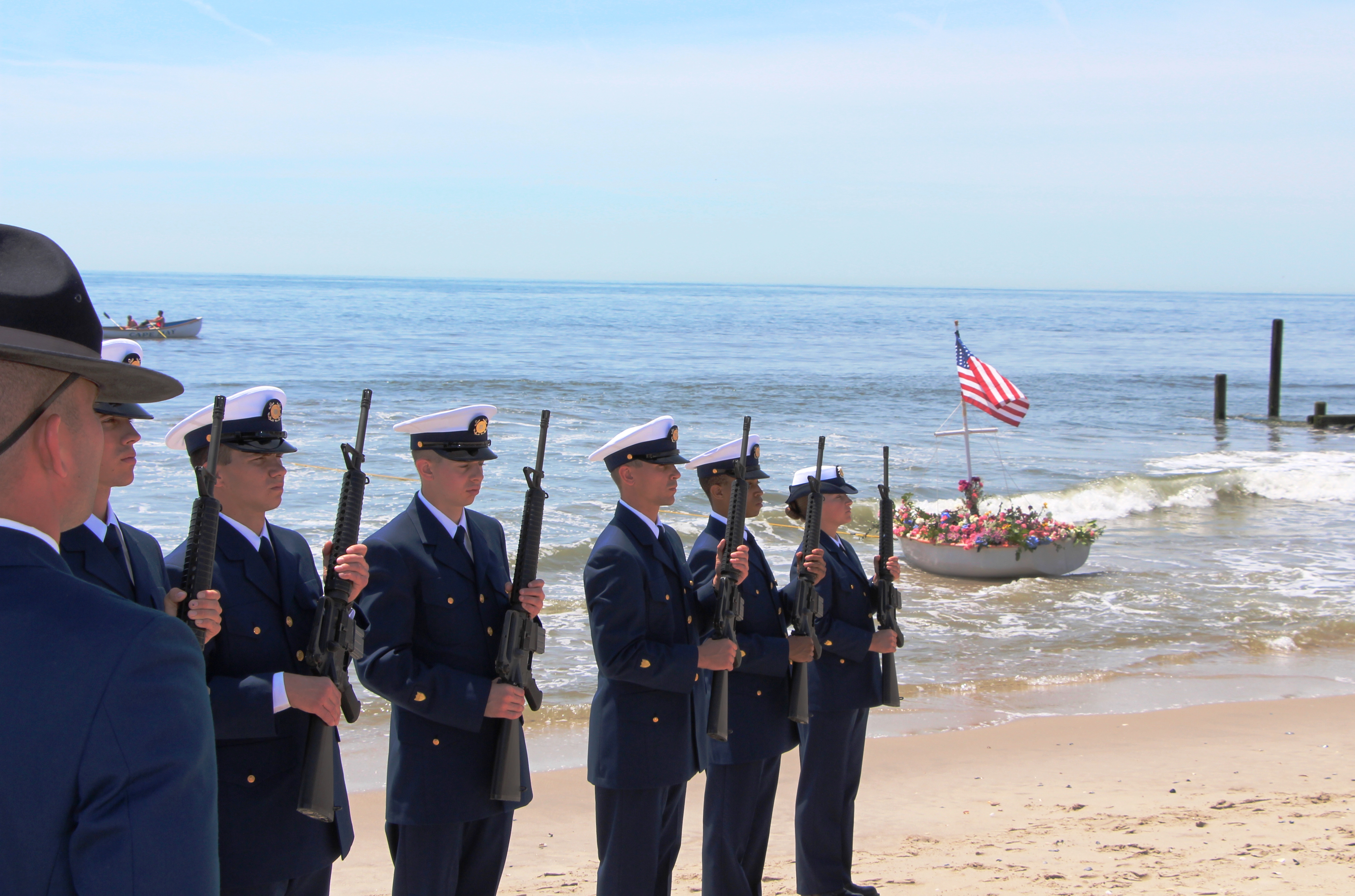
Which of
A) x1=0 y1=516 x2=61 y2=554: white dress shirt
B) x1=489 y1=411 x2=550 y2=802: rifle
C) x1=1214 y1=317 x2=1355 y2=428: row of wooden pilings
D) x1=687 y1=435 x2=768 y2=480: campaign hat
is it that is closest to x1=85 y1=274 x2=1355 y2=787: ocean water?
x1=1214 y1=317 x2=1355 y2=428: row of wooden pilings

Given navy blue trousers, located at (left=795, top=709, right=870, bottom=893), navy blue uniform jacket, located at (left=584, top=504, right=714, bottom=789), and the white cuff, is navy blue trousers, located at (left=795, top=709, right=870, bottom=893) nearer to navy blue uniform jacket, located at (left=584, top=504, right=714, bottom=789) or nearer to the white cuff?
navy blue uniform jacket, located at (left=584, top=504, right=714, bottom=789)

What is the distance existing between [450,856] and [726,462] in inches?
82.2

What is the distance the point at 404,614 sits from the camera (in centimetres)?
385

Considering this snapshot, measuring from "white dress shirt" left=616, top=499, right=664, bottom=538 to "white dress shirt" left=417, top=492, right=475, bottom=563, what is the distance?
0.67m

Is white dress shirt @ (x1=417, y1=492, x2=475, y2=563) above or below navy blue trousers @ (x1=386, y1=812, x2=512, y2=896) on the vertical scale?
above

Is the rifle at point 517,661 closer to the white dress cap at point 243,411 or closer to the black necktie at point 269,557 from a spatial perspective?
the black necktie at point 269,557

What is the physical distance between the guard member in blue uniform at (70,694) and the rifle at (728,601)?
10.4ft

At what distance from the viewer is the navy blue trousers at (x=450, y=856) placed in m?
3.79

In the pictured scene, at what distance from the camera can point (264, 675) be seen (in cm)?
329

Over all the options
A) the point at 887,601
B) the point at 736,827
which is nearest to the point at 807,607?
the point at 887,601

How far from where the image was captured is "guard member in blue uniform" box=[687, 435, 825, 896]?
4715 millimetres

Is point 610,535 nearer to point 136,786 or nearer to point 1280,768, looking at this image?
point 136,786

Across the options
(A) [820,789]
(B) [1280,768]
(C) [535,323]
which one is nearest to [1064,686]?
(B) [1280,768]

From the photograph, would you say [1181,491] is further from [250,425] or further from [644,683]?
[250,425]
